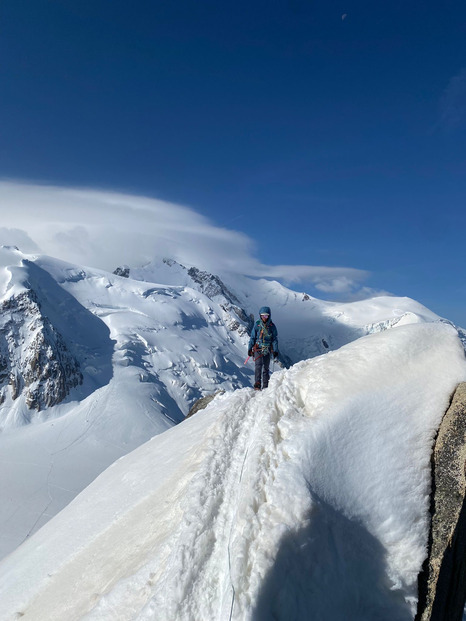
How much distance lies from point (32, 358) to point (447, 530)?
4914 inches

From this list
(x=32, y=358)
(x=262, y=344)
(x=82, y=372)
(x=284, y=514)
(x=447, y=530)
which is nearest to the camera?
(x=284, y=514)

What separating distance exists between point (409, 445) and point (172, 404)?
11676 cm

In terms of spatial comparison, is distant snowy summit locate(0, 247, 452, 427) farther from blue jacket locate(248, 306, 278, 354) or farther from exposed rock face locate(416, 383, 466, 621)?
exposed rock face locate(416, 383, 466, 621)

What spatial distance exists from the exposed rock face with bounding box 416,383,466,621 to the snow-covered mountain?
56713mm

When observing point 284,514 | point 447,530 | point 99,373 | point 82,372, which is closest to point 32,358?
point 82,372

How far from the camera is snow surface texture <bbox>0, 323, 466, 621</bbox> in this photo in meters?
3.73

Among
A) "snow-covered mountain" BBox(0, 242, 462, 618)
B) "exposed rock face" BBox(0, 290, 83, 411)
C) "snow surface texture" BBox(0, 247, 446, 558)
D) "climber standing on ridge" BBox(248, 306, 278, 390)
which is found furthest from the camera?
"exposed rock face" BBox(0, 290, 83, 411)

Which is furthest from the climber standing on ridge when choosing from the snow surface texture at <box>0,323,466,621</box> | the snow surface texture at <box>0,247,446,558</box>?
the snow surface texture at <box>0,247,446,558</box>

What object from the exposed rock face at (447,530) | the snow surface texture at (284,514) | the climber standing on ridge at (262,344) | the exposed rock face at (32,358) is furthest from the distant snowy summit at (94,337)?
the exposed rock face at (447,530)

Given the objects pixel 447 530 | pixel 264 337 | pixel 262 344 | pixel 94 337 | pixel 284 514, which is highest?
pixel 94 337

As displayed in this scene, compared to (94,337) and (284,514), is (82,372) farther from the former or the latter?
(284,514)

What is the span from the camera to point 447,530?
4.35m

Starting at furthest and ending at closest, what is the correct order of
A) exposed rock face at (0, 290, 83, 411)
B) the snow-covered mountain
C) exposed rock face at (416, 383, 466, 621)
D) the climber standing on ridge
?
exposed rock face at (0, 290, 83, 411)
the snow-covered mountain
the climber standing on ridge
exposed rock face at (416, 383, 466, 621)

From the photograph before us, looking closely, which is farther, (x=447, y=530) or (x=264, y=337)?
(x=264, y=337)
